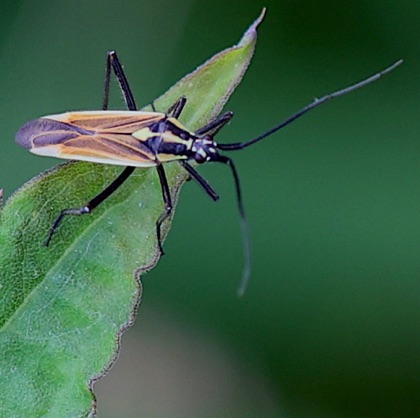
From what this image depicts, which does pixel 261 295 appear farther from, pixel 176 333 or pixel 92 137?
pixel 92 137

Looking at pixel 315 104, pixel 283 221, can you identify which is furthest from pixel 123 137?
pixel 283 221

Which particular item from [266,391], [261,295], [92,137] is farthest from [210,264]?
[92,137]

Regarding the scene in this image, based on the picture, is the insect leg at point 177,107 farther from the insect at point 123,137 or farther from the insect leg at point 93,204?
the insect at point 123,137

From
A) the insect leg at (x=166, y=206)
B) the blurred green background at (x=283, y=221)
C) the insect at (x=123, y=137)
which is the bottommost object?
the blurred green background at (x=283, y=221)

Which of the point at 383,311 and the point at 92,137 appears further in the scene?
the point at 383,311

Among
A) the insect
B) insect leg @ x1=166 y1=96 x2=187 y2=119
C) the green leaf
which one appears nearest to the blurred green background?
the insect

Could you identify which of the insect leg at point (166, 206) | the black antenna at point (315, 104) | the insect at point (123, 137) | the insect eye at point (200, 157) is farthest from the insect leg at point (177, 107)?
the black antenna at point (315, 104)
